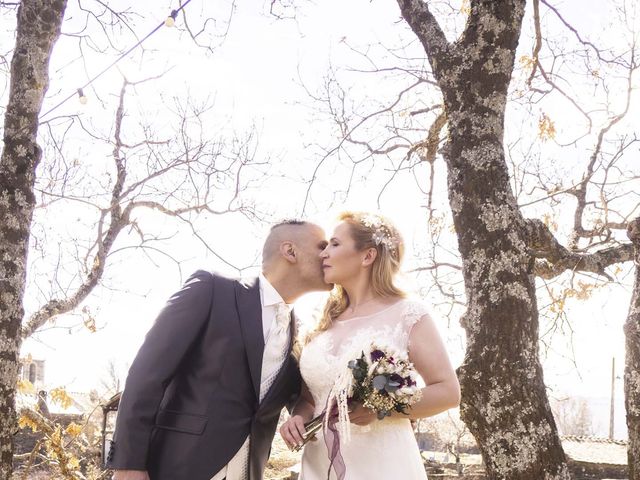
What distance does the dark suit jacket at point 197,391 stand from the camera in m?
2.78

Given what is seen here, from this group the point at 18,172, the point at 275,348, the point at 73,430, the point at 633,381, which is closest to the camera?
the point at 275,348

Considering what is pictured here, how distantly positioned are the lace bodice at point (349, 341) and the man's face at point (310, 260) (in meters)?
0.26

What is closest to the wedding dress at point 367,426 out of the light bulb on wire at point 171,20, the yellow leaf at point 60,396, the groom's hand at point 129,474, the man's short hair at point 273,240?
the man's short hair at point 273,240

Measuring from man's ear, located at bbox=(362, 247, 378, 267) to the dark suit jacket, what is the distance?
64 cm

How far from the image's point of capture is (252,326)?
3020 mm

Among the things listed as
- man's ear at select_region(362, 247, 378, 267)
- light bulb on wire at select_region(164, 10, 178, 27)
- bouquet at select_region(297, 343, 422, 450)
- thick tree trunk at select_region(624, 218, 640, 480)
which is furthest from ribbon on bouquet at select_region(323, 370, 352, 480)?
light bulb on wire at select_region(164, 10, 178, 27)

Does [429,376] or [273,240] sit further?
[273,240]

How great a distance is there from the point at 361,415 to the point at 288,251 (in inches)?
35.0

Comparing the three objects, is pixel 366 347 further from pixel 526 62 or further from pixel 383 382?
pixel 526 62

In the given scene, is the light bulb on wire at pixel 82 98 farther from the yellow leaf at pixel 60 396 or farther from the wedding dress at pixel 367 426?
the yellow leaf at pixel 60 396

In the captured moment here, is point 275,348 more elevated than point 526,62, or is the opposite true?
point 526,62

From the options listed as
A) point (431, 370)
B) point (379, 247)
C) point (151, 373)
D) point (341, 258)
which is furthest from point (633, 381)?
point (151, 373)

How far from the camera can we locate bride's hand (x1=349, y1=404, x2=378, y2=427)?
2.92 m

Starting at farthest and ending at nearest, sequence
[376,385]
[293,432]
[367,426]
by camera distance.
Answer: [367,426] → [293,432] → [376,385]
